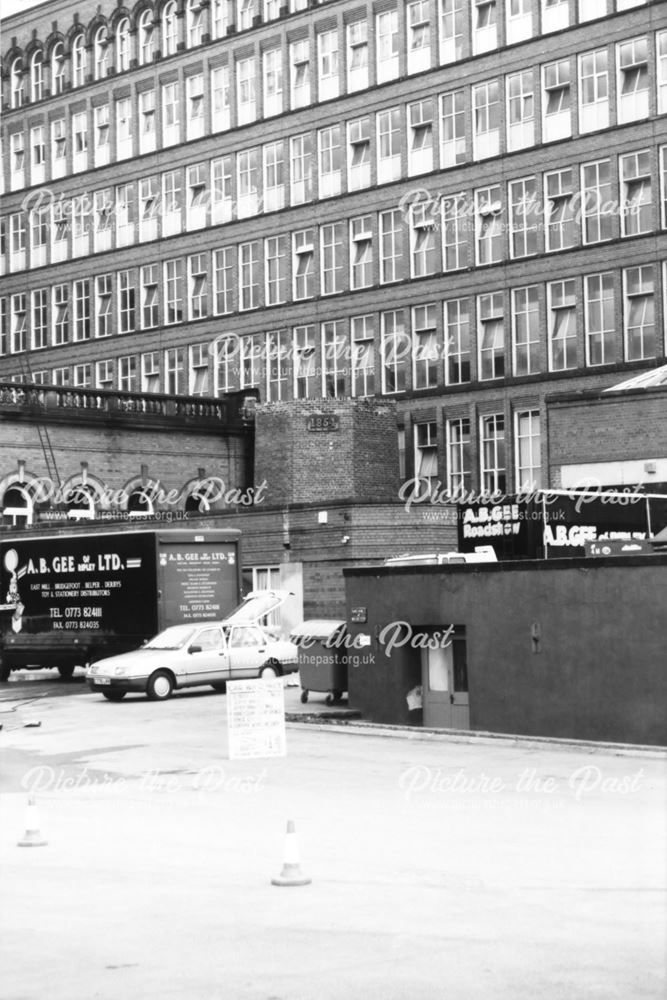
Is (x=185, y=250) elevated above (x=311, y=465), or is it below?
above

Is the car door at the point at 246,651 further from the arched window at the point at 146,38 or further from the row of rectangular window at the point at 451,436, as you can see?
the arched window at the point at 146,38

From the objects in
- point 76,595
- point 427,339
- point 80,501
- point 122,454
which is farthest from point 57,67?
point 76,595

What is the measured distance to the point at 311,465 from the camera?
2160 inches

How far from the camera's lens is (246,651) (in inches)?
1315

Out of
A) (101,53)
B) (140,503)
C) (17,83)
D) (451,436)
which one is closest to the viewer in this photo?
(140,503)

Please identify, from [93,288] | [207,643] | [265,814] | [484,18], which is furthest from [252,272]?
[265,814]

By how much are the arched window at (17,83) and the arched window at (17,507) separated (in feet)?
103

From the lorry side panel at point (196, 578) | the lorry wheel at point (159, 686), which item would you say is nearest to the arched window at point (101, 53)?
the lorry side panel at point (196, 578)

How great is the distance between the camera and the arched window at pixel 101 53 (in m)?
75.8

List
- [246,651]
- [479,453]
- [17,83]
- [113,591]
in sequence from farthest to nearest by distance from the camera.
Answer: [17,83], [479,453], [113,591], [246,651]

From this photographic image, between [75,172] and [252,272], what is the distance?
13217 mm

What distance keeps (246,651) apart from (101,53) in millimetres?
49963

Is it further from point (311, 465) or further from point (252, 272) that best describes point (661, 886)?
point (252, 272)

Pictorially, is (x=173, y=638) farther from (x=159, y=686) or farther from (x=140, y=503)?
(x=140, y=503)
